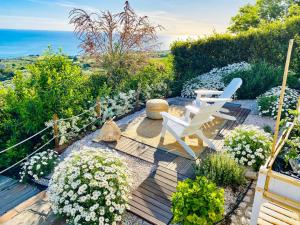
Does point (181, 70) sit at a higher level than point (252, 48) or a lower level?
lower

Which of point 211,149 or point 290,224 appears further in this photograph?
point 211,149

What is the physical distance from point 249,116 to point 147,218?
181 inches

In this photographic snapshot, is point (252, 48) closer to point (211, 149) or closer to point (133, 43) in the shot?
point (133, 43)

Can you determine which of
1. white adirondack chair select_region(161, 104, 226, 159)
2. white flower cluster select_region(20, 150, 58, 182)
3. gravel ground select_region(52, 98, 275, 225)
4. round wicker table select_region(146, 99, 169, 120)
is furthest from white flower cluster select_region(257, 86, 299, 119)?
white flower cluster select_region(20, 150, 58, 182)

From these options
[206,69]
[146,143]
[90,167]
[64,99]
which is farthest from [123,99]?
[206,69]

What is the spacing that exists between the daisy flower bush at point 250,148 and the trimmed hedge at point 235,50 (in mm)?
5077

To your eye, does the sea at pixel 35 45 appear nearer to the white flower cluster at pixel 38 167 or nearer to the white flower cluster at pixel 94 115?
the white flower cluster at pixel 94 115

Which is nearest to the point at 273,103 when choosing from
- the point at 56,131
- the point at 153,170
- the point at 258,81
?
the point at 258,81

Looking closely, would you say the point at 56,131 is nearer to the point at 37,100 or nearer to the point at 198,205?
the point at 37,100

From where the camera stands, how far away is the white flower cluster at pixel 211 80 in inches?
348

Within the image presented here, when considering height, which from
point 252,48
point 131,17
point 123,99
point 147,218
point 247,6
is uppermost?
point 247,6

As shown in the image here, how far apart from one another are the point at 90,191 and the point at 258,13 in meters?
24.8

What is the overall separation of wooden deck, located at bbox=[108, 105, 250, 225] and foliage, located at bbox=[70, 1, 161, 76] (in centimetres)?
382

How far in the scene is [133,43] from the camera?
8734 millimetres
